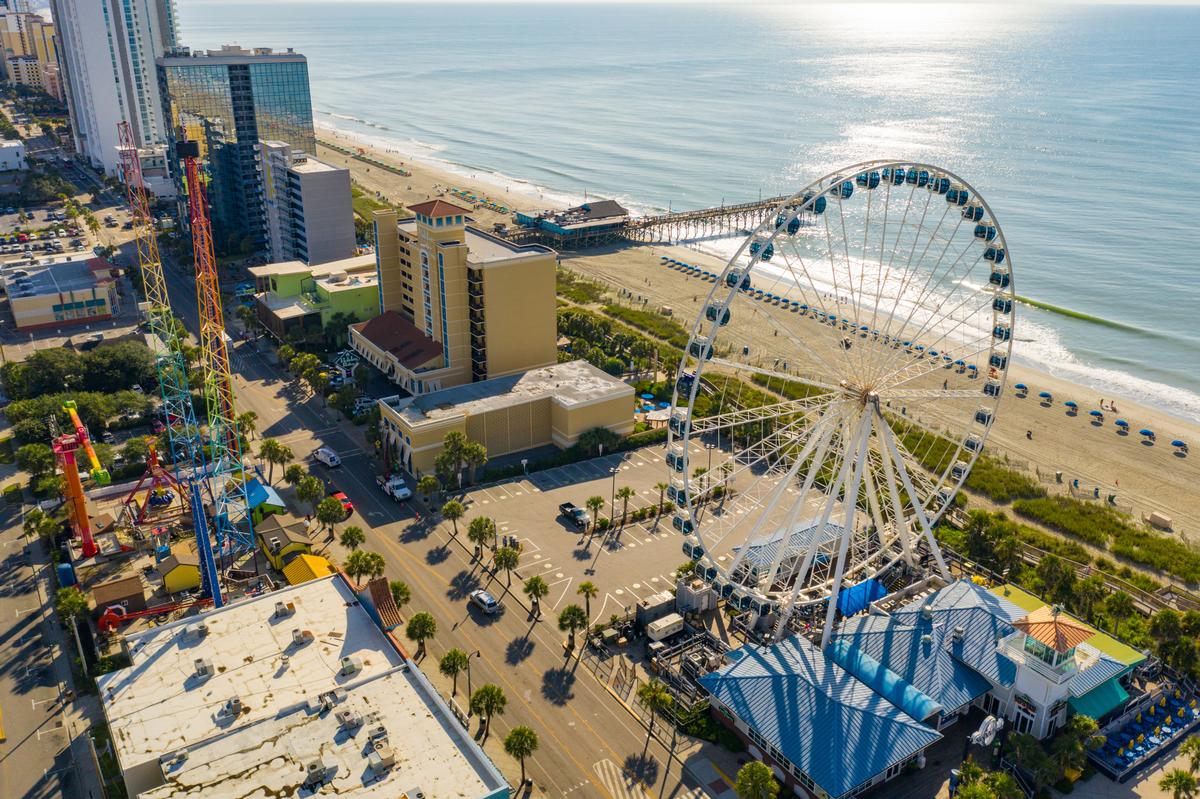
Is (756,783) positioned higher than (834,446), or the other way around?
(834,446)

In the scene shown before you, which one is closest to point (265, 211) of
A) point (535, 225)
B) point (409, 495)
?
point (535, 225)

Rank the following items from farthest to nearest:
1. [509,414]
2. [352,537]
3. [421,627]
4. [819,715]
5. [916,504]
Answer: [509,414]
[352,537]
[916,504]
[421,627]
[819,715]

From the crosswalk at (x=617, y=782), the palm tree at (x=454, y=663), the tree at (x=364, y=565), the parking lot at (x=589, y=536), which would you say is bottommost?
the parking lot at (x=589, y=536)

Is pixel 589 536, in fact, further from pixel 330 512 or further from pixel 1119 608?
pixel 1119 608

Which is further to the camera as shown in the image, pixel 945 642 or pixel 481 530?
pixel 481 530

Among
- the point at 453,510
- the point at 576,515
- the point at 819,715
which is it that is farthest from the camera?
the point at 576,515

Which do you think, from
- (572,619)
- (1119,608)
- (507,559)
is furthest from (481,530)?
(1119,608)

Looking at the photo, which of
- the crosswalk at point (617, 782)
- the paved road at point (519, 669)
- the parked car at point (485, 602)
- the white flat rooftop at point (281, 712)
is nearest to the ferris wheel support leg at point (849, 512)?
the paved road at point (519, 669)

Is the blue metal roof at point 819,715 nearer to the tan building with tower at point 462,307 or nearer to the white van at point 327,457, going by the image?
the white van at point 327,457
